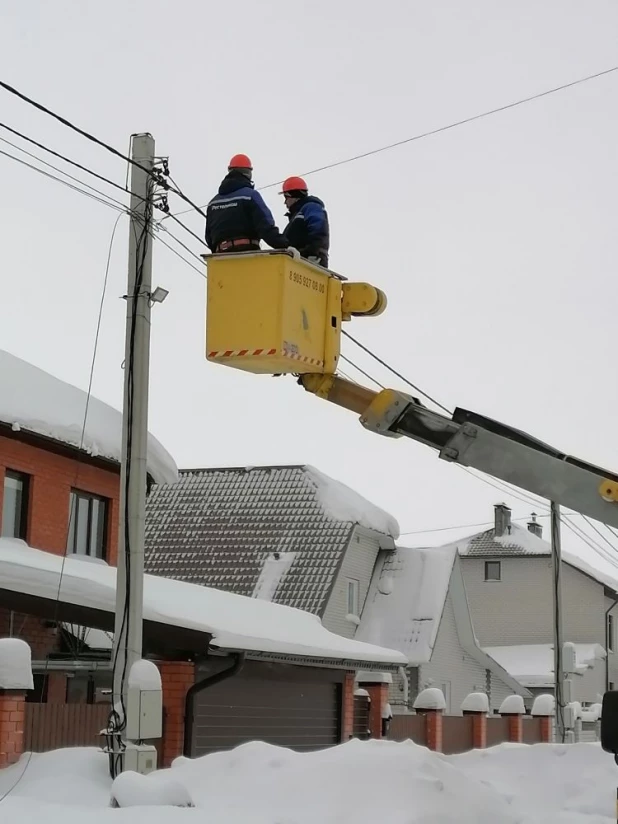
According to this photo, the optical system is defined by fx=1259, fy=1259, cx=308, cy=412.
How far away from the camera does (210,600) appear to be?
70.3 ft

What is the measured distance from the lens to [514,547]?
5200cm

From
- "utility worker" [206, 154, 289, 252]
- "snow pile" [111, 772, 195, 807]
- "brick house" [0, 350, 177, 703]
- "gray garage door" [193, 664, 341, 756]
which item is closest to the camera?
"snow pile" [111, 772, 195, 807]

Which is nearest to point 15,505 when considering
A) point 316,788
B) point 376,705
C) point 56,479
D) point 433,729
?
point 56,479

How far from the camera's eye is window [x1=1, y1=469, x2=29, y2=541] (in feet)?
68.4

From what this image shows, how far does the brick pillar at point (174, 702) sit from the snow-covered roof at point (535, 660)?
102ft

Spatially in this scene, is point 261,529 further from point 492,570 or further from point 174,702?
point 492,570

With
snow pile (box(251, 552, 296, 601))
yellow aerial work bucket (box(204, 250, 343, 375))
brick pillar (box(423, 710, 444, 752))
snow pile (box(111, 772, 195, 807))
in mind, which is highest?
yellow aerial work bucket (box(204, 250, 343, 375))

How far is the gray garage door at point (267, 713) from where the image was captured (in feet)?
61.5

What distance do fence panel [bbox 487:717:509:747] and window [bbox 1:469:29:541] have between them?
496 inches

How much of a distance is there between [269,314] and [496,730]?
21.3 meters

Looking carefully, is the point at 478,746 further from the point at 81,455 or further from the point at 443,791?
the point at 443,791

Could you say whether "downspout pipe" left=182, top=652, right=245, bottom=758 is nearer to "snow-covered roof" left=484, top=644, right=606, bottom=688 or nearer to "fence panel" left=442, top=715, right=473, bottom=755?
"fence panel" left=442, top=715, right=473, bottom=755

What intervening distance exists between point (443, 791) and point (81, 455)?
38.2 ft

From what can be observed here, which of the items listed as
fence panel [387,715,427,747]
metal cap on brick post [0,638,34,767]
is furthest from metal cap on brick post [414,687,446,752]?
metal cap on brick post [0,638,34,767]
